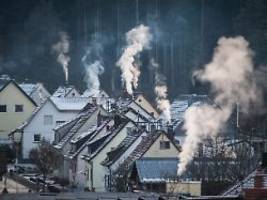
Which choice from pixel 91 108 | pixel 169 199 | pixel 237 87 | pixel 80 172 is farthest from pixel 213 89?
pixel 169 199

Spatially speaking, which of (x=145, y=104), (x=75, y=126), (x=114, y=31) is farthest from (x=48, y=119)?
(x=114, y=31)

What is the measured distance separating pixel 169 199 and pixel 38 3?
2913 inches

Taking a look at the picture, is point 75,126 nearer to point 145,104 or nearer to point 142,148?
point 142,148

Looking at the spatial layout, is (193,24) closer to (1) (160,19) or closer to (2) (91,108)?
(1) (160,19)

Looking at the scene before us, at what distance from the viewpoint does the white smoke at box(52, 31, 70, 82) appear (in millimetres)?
87250

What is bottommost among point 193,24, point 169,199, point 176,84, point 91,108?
point 169,199

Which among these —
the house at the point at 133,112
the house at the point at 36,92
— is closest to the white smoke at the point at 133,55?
the house at the point at 36,92

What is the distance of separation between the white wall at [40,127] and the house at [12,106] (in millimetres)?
3923

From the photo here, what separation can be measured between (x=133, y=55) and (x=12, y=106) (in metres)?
16.4

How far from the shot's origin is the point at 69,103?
182 ft

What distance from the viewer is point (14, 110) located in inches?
2308

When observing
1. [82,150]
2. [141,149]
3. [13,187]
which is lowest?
[13,187]

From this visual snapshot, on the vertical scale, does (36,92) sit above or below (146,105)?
above

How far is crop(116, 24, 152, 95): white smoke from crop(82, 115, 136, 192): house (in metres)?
18.9
